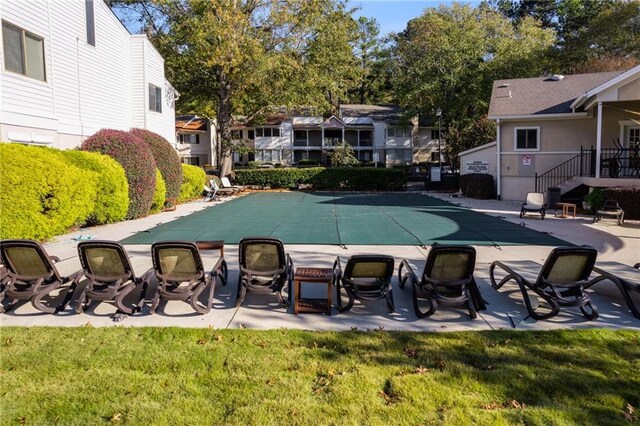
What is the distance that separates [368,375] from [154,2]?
29499mm

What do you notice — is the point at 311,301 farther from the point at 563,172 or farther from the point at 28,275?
the point at 563,172

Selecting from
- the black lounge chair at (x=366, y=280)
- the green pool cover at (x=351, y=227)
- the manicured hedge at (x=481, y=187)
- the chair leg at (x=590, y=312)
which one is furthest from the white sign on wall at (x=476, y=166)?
the black lounge chair at (x=366, y=280)

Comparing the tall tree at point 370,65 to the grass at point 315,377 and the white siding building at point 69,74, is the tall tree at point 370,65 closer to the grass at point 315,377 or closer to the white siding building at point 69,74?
the white siding building at point 69,74

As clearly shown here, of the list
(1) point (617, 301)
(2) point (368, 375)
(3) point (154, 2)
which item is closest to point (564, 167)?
(1) point (617, 301)

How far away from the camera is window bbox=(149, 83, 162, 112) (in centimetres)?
2123

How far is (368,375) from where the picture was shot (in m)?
4.11

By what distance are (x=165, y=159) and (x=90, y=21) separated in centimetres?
551

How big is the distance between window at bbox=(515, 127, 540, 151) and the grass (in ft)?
57.0

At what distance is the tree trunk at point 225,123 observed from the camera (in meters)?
30.0

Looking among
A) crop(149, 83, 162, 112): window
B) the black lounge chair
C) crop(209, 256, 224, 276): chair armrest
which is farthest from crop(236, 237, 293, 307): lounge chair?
crop(149, 83, 162, 112): window

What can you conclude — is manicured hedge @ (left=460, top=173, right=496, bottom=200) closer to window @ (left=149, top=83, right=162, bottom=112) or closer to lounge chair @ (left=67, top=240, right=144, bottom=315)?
window @ (left=149, top=83, right=162, bottom=112)

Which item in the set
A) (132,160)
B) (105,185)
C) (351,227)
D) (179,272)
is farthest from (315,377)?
(132,160)

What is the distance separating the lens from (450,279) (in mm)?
5957

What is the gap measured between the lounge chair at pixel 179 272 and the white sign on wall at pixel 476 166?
66.3 feet
